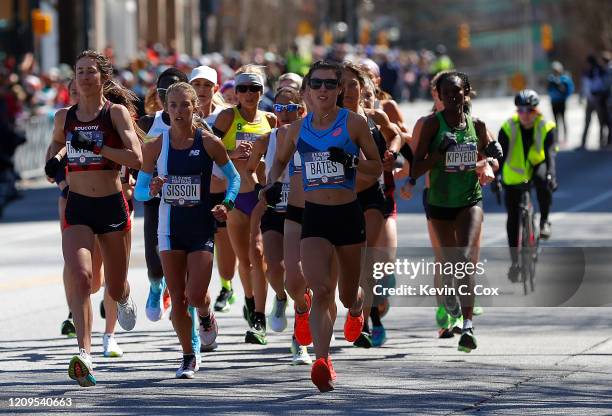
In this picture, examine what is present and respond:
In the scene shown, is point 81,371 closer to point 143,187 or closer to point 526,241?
point 143,187

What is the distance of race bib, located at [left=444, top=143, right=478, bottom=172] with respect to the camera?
493 inches

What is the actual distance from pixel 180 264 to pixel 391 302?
162 inches

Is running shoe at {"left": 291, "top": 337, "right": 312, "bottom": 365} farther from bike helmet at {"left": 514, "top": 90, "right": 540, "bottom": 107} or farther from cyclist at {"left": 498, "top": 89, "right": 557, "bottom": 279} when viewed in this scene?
bike helmet at {"left": 514, "top": 90, "right": 540, "bottom": 107}

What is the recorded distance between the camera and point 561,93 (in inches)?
1442

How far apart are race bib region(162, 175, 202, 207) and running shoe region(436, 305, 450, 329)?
2840 millimetres

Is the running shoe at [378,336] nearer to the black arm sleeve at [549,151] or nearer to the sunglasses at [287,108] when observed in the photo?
the sunglasses at [287,108]

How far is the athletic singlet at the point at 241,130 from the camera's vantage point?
13117mm

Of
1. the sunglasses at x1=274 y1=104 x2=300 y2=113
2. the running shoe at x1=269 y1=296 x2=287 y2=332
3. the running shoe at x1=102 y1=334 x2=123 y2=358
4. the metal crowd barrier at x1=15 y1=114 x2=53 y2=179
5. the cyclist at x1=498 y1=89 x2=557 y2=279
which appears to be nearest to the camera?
the running shoe at x1=102 y1=334 x2=123 y2=358

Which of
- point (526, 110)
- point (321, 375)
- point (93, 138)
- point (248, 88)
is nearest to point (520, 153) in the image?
point (526, 110)

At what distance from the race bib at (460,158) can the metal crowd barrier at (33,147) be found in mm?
17322

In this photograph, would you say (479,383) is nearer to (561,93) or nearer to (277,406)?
(277,406)

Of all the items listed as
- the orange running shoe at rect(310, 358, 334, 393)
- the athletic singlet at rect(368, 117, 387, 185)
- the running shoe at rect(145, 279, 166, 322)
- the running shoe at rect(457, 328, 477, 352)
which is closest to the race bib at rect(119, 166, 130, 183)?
the running shoe at rect(145, 279, 166, 322)

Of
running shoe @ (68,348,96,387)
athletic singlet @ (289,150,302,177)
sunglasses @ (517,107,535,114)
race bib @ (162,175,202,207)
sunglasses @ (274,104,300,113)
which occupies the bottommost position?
running shoe @ (68,348,96,387)

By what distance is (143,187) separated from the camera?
10953mm
